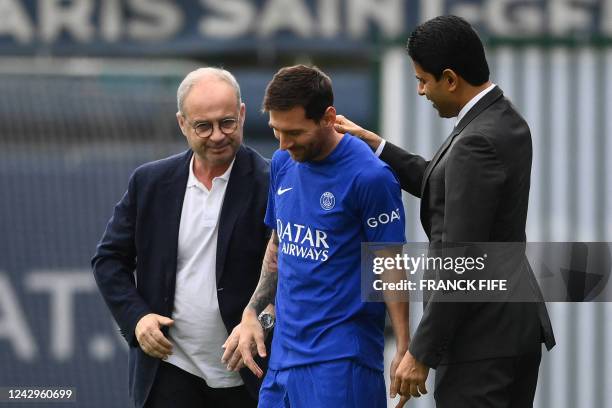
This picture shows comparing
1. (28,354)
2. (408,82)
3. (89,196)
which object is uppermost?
(408,82)

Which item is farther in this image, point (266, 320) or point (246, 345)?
point (266, 320)

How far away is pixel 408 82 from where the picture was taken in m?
6.42

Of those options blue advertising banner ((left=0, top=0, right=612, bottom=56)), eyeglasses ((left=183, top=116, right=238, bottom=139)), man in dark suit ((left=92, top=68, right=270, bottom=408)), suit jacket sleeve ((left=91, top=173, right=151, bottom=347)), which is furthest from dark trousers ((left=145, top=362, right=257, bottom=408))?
blue advertising banner ((left=0, top=0, right=612, bottom=56))

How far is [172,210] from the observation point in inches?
172

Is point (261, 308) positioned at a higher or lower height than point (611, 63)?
lower

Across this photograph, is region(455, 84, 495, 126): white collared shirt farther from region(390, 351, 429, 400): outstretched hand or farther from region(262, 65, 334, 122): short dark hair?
region(390, 351, 429, 400): outstretched hand

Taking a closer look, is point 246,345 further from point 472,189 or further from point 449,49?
point 449,49

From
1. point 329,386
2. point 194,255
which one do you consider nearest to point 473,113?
point 329,386

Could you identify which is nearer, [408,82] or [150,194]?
[150,194]

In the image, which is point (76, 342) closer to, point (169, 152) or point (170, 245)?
point (169, 152)

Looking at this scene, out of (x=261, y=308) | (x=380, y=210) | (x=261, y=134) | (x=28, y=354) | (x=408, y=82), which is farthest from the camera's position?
(x=261, y=134)

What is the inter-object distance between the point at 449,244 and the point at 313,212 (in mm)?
529

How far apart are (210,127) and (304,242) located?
1.88 feet

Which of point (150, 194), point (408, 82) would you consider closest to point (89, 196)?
point (408, 82)
